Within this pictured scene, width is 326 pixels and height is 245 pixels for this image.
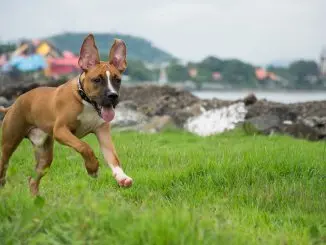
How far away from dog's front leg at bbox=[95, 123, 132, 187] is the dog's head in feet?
0.90

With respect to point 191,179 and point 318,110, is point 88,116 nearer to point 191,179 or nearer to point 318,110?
point 191,179

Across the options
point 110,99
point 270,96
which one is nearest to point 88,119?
point 110,99

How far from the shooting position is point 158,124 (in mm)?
16922

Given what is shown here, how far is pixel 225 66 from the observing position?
45188 millimetres

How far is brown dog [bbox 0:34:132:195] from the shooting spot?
6.77 m

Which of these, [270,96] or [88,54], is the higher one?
[88,54]

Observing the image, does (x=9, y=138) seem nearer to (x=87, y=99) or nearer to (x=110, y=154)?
(x=87, y=99)

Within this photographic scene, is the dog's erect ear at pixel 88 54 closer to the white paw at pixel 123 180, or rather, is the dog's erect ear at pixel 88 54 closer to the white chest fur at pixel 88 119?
the white chest fur at pixel 88 119

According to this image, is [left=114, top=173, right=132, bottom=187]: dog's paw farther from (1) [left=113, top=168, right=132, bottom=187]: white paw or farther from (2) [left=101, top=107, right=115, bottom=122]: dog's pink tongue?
(2) [left=101, top=107, right=115, bottom=122]: dog's pink tongue

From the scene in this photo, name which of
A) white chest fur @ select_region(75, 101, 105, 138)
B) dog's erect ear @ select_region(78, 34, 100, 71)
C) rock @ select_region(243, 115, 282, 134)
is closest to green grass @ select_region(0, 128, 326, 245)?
white chest fur @ select_region(75, 101, 105, 138)

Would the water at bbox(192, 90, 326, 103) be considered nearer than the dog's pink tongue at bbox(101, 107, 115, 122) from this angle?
No

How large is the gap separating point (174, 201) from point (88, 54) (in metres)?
2.10

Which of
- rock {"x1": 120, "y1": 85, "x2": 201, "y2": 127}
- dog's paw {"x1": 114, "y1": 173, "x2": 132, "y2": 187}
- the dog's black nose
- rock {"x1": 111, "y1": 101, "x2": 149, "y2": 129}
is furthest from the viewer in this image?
rock {"x1": 120, "y1": 85, "x2": 201, "y2": 127}

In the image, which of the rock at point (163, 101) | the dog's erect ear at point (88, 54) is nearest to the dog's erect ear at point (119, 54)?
the dog's erect ear at point (88, 54)
